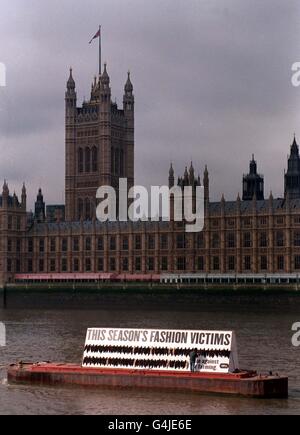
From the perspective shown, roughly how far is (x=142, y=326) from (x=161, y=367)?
33.6 meters

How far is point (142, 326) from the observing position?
7456 centimetres

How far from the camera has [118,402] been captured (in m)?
38.1

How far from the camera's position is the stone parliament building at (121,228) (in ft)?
389

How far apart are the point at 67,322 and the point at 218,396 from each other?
46031 millimetres

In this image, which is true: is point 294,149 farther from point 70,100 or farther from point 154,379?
point 154,379

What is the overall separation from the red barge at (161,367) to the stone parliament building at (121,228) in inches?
2927

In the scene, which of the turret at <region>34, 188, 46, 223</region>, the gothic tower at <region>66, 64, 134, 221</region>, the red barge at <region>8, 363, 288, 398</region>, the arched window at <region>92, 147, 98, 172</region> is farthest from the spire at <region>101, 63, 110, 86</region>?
the red barge at <region>8, 363, 288, 398</region>

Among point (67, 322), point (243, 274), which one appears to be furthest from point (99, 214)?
point (67, 322)

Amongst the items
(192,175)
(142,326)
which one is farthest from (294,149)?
(142,326)

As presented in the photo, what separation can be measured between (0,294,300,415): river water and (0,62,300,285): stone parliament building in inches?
491

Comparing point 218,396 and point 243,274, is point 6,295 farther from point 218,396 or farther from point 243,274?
point 218,396

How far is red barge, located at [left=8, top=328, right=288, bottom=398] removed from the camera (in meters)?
38.7

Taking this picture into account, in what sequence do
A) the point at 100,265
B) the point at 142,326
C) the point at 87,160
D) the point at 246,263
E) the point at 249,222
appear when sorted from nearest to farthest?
the point at 142,326, the point at 249,222, the point at 246,263, the point at 100,265, the point at 87,160
